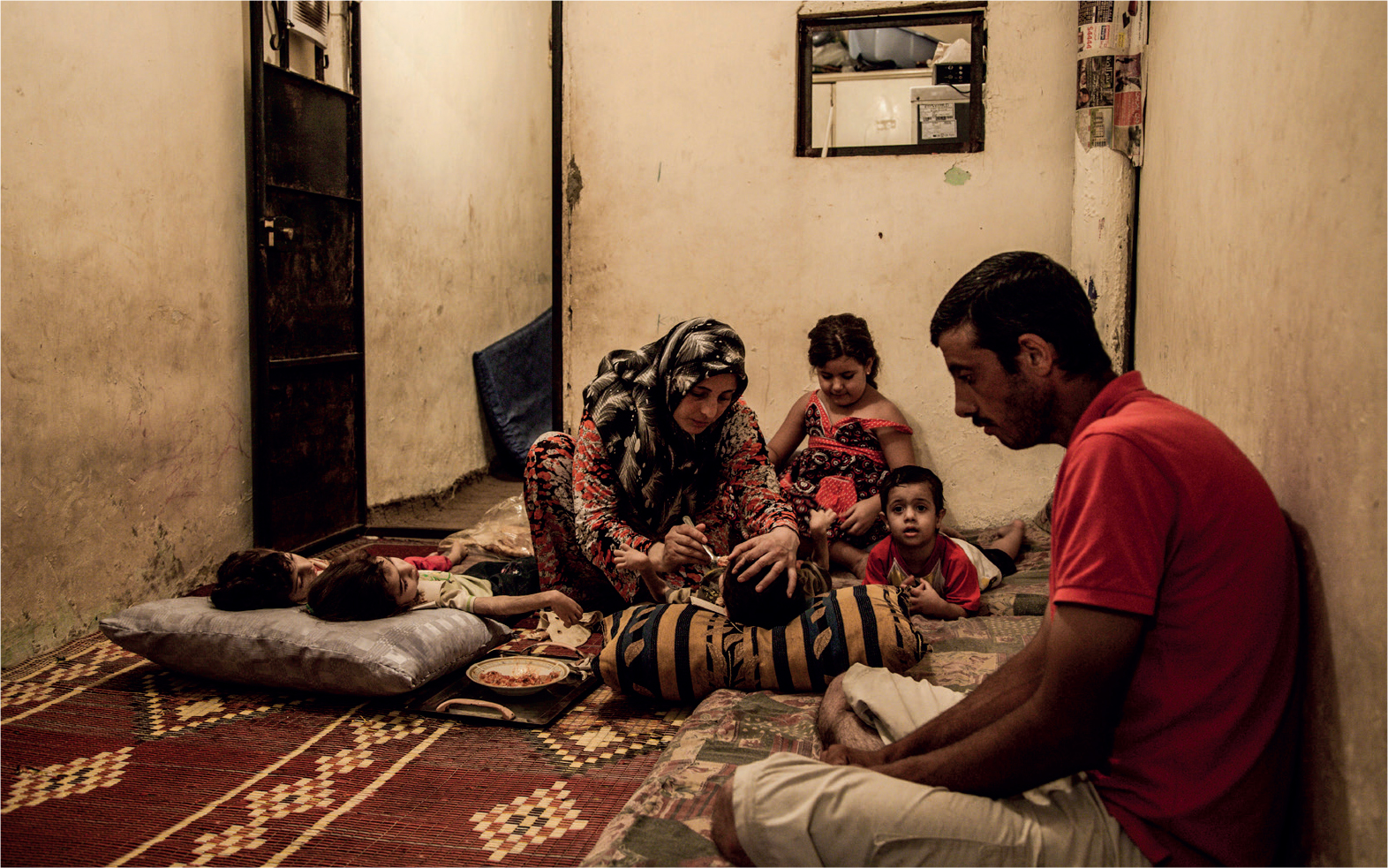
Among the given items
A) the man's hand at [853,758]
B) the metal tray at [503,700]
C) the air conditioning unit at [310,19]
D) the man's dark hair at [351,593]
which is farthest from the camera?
the air conditioning unit at [310,19]

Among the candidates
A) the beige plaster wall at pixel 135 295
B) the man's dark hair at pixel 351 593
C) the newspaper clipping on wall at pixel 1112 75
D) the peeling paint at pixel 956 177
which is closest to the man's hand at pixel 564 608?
the man's dark hair at pixel 351 593

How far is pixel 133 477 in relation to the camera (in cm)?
356

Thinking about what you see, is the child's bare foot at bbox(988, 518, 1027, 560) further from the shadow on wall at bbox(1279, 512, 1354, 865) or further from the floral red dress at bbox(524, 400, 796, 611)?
the shadow on wall at bbox(1279, 512, 1354, 865)

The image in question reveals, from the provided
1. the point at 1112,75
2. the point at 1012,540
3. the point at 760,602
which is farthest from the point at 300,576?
the point at 1112,75

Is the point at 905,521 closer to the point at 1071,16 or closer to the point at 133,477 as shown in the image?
the point at 1071,16

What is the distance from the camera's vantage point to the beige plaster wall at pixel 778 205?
4148mm

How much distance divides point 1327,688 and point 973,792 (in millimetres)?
515

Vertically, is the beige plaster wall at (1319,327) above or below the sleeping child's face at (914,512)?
above

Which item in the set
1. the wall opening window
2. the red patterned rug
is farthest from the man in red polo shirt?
the wall opening window

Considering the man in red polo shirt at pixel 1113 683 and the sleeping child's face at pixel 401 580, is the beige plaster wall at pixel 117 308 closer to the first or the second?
the sleeping child's face at pixel 401 580

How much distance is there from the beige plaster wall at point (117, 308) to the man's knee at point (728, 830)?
2.57m

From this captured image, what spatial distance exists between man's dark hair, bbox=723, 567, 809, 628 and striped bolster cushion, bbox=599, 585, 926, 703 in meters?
0.03

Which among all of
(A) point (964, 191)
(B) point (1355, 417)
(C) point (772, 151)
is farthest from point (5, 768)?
(A) point (964, 191)

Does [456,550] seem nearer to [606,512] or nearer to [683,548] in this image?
[606,512]
